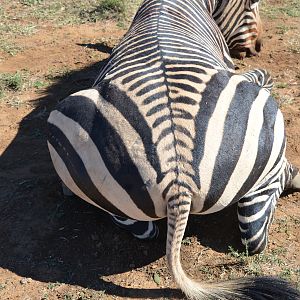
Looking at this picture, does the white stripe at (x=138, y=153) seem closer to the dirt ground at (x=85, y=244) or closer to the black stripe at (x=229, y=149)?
the black stripe at (x=229, y=149)

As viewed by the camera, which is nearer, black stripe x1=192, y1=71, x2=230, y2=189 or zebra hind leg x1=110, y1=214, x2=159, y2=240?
black stripe x1=192, y1=71, x2=230, y2=189

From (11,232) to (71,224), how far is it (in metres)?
0.43

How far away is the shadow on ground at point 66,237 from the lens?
3289 millimetres

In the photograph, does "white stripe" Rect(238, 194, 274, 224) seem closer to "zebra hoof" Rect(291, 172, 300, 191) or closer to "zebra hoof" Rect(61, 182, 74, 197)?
"zebra hoof" Rect(291, 172, 300, 191)

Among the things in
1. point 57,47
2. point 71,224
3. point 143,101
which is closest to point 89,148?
point 143,101

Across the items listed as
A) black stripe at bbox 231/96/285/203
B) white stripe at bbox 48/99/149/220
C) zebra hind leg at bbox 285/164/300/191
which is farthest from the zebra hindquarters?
zebra hind leg at bbox 285/164/300/191

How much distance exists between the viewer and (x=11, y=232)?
3639mm

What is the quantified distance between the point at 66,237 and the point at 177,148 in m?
1.25

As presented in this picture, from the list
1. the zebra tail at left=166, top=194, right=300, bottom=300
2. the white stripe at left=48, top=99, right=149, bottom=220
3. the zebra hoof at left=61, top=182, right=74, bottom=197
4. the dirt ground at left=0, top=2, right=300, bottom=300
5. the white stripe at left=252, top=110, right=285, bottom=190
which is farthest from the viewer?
the zebra hoof at left=61, top=182, right=74, bottom=197

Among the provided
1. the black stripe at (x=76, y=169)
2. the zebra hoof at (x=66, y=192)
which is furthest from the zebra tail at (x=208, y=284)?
the zebra hoof at (x=66, y=192)

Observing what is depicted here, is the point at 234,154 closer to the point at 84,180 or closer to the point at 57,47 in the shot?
the point at 84,180

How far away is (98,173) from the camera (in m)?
2.87

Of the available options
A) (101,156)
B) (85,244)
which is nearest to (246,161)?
(101,156)

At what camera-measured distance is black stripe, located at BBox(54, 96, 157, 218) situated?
9.14 feet
